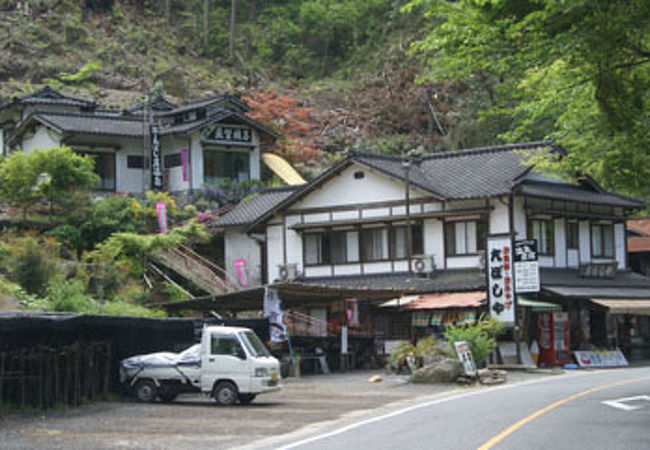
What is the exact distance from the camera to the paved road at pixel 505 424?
46.0 feet

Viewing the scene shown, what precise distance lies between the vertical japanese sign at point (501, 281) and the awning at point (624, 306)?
6435 millimetres

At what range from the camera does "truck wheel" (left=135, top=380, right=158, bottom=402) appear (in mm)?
23531

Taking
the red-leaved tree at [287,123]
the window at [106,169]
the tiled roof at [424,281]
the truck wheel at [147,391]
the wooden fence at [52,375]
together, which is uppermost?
the red-leaved tree at [287,123]

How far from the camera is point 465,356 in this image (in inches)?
Answer: 1112

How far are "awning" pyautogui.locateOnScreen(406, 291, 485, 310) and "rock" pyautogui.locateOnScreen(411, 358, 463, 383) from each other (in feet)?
20.9

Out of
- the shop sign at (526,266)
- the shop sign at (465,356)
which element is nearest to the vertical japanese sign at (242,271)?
the shop sign at (526,266)

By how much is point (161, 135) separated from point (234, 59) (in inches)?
1167

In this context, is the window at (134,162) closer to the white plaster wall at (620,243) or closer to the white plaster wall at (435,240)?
the white plaster wall at (435,240)

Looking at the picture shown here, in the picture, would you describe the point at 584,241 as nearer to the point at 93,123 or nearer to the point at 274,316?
the point at 274,316

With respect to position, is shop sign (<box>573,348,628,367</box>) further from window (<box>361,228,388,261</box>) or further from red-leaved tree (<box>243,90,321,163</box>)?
red-leaved tree (<box>243,90,321,163</box>)

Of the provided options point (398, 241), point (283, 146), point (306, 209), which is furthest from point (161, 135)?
point (398, 241)

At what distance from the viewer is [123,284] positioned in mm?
37375

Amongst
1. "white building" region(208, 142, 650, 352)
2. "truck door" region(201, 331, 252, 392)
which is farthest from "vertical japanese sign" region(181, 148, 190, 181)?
"truck door" region(201, 331, 252, 392)

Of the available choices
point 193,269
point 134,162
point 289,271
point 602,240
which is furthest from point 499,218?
point 134,162
